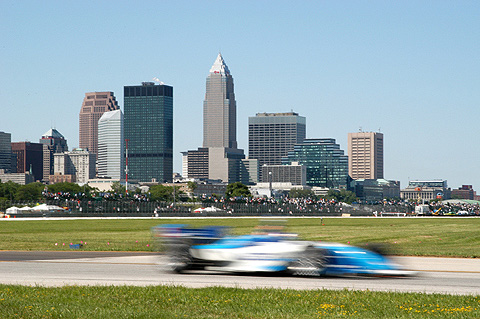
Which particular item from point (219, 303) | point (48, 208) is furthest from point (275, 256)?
point (48, 208)

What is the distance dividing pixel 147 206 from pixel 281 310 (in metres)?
115

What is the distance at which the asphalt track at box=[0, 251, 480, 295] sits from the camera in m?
19.6

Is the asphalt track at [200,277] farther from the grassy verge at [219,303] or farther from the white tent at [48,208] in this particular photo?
the white tent at [48,208]

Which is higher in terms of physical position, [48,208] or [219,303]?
[219,303]

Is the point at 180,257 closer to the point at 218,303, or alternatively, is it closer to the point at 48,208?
the point at 218,303

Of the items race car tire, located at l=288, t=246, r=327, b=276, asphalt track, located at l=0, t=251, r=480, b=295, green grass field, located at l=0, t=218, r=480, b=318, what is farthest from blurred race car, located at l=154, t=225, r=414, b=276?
green grass field, located at l=0, t=218, r=480, b=318

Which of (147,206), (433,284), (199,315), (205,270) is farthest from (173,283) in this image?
(147,206)

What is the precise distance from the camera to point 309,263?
2152cm

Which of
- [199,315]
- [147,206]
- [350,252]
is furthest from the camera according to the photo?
[147,206]

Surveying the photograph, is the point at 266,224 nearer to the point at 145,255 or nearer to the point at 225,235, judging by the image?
the point at 225,235

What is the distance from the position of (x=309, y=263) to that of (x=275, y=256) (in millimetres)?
1042

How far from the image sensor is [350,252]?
69.4 feet

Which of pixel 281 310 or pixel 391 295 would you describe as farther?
pixel 391 295

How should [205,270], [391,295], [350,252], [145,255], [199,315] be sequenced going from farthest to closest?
1. [145,255]
2. [205,270]
3. [350,252]
4. [391,295]
5. [199,315]
